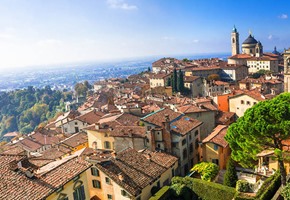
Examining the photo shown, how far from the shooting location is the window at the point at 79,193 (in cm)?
1766

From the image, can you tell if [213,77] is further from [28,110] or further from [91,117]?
[28,110]

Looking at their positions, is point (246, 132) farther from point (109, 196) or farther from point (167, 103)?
point (167, 103)

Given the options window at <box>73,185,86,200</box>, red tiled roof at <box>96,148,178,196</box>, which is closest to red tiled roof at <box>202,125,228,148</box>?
red tiled roof at <box>96,148,178,196</box>

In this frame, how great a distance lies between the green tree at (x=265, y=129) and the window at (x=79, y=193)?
11623 mm

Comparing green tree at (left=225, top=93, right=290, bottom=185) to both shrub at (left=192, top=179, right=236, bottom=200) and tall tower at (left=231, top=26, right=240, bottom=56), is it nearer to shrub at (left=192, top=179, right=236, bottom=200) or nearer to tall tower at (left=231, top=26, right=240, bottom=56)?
shrub at (left=192, top=179, right=236, bottom=200)

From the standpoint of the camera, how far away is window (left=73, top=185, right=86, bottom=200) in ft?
57.9

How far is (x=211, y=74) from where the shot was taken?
102 metres

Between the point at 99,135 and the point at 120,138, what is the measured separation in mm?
5166

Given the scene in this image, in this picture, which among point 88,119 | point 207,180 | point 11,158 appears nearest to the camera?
point 11,158

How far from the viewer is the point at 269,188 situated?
2367cm

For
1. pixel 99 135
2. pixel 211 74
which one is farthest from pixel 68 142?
pixel 211 74

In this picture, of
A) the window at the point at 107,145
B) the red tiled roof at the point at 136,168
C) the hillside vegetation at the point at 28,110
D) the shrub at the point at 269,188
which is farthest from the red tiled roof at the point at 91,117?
the hillside vegetation at the point at 28,110

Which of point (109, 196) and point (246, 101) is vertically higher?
point (246, 101)

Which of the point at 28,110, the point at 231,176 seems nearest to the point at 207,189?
the point at 231,176
